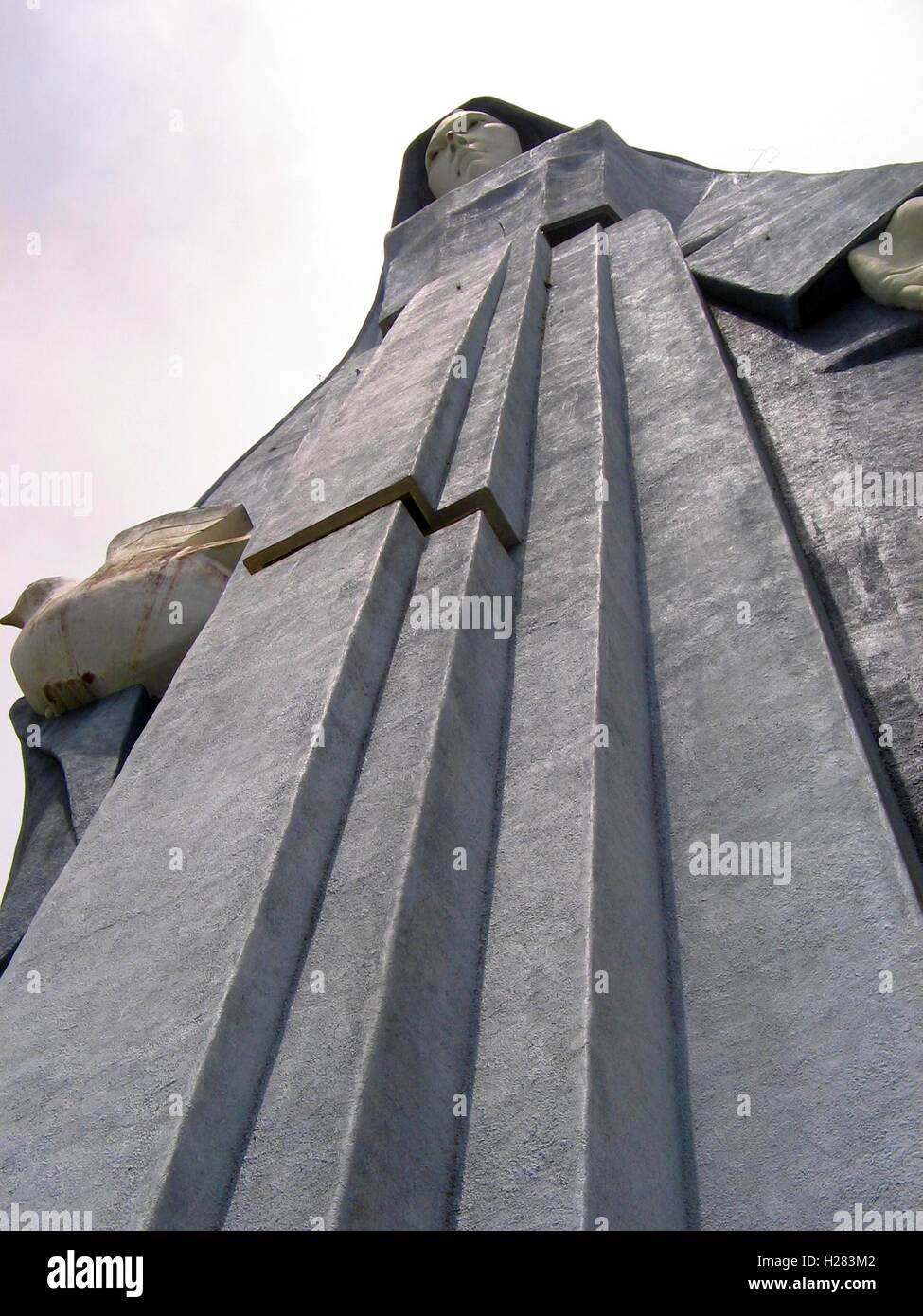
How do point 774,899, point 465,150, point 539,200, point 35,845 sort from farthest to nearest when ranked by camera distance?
1. point 465,150
2. point 539,200
3. point 35,845
4. point 774,899

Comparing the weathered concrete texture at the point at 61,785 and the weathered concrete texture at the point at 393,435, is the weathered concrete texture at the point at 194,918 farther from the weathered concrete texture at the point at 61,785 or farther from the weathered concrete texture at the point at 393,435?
the weathered concrete texture at the point at 61,785

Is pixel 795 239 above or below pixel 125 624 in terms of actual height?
above

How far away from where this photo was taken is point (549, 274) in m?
7.89

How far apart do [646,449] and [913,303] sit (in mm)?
1320

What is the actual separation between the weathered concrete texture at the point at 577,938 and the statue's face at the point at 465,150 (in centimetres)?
→ 725

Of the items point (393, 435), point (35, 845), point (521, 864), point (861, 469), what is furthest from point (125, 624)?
point (521, 864)

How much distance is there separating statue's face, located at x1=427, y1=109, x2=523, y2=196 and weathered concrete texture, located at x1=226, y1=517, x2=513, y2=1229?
26.8 feet

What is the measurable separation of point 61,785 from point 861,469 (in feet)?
10.8

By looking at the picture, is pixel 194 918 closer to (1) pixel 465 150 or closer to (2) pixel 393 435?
(2) pixel 393 435

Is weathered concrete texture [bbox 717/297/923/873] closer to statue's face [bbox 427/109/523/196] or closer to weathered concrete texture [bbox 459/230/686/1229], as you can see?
weathered concrete texture [bbox 459/230/686/1229]

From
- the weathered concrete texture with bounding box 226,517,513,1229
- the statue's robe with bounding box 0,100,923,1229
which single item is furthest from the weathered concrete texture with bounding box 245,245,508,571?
the weathered concrete texture with bounding box 226,517,513,1229

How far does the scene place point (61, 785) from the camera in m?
5.98

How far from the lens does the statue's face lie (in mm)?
11188
